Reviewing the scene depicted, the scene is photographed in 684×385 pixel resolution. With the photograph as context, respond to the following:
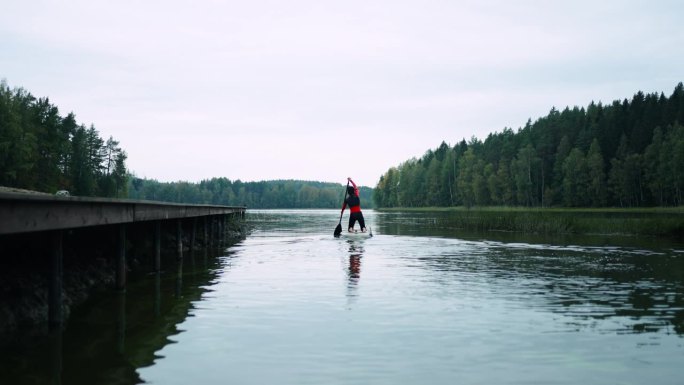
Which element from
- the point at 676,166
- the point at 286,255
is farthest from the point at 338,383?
the point at 676,166

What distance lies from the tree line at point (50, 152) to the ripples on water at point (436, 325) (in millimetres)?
54468

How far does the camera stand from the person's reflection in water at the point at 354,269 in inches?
600

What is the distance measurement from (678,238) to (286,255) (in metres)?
23.7

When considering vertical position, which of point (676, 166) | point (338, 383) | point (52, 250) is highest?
point (676, 166)

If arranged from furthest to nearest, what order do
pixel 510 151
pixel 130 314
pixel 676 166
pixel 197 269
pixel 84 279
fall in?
pixel 510 151 → pixel 676 166 → pixel 197 269 → pixel 84 279 → pixel 130 314

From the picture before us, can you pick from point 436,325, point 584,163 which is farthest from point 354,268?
point 584,163

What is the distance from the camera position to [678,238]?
33750mm

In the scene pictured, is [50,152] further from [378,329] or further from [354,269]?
[378,329]

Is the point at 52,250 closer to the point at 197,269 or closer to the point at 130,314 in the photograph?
the point at 130,314

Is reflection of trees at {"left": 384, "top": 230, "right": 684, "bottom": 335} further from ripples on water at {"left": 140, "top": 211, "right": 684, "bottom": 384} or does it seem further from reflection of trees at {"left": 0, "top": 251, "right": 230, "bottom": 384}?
reflection of trees at {"left": 0, "top": 251, "right": 230, "bottom": 384}

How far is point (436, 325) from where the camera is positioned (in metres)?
10.9

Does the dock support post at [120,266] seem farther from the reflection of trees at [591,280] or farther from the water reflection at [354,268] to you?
the reflection of trees at [591,280]

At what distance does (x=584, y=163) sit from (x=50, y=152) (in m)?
86.6

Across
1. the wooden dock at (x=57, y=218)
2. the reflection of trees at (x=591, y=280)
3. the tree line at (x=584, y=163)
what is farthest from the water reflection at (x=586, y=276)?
→ the tree line at (x=584, y=163)
